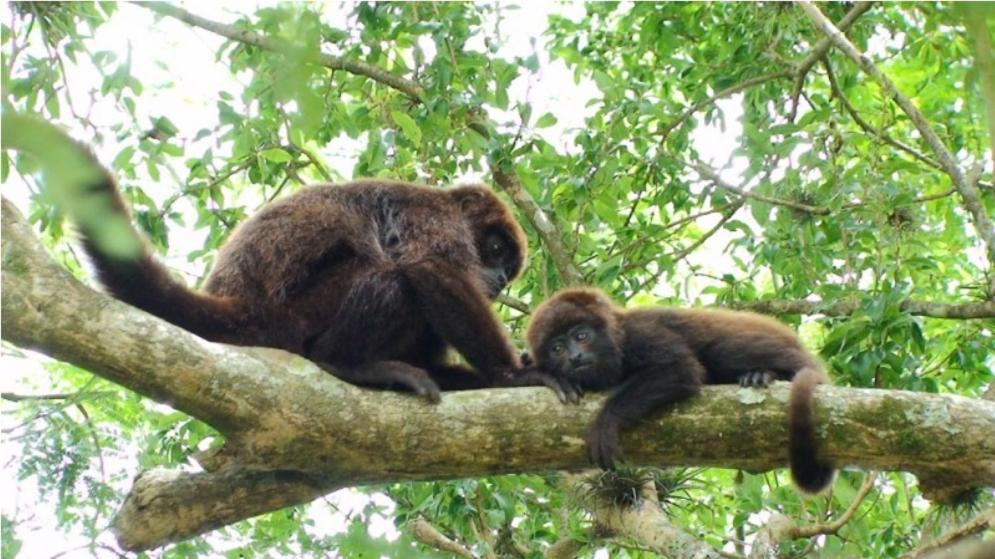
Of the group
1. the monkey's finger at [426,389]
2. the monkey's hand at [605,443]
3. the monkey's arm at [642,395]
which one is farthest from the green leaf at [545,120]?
the monkey's hand at [605,443]

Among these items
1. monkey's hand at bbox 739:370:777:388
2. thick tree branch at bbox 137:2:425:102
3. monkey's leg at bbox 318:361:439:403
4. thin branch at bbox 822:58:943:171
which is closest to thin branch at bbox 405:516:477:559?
monkey's leg at bbox 318:361:439:403

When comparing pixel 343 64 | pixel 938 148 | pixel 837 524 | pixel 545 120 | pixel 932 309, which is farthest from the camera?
pixel 343 64

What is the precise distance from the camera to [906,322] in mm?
5223

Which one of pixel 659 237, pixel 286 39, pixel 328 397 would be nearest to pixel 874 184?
pixel 659 237

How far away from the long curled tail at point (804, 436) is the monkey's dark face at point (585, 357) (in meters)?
0.89

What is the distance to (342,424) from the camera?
437 cm

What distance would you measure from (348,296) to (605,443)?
4.55 feet

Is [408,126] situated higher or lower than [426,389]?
higher

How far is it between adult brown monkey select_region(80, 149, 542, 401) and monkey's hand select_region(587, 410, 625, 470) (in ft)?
1.73

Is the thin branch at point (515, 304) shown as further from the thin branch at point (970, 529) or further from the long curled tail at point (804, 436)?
the thin branch at point (970, 529)

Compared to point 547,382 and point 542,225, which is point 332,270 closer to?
point 547,382

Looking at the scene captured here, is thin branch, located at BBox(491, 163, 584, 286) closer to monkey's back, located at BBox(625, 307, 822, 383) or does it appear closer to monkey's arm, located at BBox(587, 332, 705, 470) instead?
monkey's back, located at BBox(625, 307, 822, 383)

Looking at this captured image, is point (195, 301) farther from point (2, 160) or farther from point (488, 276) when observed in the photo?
point (488, 276)

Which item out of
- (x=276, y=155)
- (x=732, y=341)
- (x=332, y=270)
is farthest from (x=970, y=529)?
(x=276, y=155)
